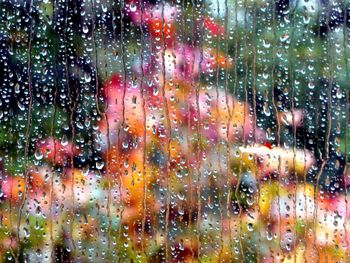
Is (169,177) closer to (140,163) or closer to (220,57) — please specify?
(140,163)

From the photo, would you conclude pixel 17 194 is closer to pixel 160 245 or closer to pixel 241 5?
pixel 160 245

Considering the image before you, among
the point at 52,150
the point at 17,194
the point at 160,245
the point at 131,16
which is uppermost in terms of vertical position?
the point at 131,16

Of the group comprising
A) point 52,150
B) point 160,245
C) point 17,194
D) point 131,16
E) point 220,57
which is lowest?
point 160,245

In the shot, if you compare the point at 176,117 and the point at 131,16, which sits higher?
the point at 131,16

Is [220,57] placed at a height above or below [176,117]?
above

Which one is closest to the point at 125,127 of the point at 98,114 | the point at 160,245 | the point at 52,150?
the point at 98,114

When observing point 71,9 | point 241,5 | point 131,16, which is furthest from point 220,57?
point 71,9
